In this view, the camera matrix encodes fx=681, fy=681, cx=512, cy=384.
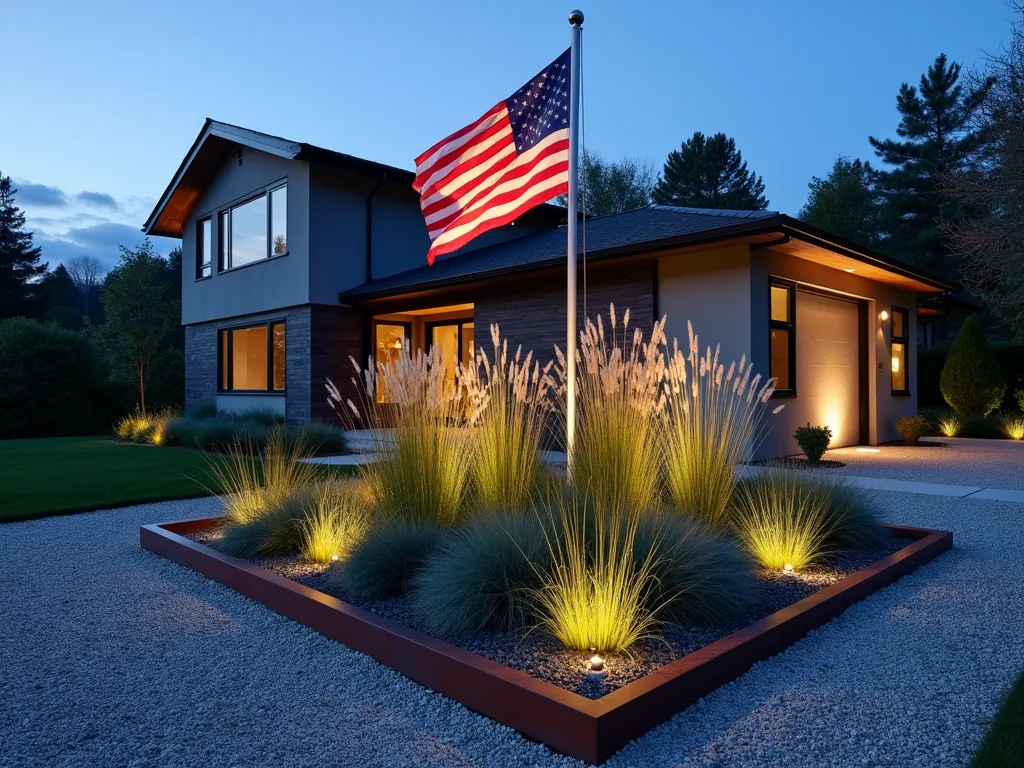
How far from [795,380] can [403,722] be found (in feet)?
24.6

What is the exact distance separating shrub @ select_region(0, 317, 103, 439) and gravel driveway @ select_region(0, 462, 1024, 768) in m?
15.3

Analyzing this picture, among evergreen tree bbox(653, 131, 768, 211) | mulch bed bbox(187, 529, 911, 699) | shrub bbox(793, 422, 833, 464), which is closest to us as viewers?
mulch bed bbox(187, 529, 911, 699)

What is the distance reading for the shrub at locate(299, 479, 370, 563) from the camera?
141 inches

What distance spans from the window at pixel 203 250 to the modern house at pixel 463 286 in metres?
0.04

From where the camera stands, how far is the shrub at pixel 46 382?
1580cm

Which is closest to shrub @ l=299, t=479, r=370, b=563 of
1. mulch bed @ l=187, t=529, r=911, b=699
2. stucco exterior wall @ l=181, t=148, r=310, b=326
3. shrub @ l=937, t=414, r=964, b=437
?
mulch bed @ l=187, t=529, r=911, b=699

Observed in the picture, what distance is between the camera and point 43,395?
1628 centimetres

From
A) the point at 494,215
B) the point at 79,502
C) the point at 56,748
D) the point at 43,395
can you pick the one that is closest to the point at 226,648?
the point at 56,748

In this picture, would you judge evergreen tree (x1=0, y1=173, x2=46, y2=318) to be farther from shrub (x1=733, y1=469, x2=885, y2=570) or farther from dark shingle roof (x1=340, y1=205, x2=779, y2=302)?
shrub (x1=733, y1=469, x2=885, y2=570)

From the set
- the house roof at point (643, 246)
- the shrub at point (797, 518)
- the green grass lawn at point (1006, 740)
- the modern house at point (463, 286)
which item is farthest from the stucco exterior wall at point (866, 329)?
the green grass lawn at point (1006, 740)

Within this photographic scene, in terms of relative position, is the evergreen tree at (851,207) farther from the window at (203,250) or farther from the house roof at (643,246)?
the window at (203,250)

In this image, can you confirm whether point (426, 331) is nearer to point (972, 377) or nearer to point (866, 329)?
point (866, 329)

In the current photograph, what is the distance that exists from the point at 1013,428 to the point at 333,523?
40.7 ft

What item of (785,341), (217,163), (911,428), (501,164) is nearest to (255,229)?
(217,163)
